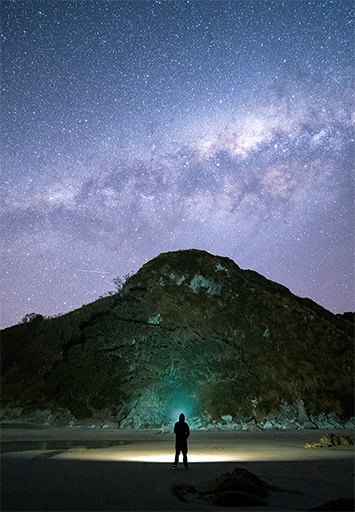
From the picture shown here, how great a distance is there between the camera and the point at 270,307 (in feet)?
151

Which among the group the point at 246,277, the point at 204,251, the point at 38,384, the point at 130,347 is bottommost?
the point at 38,384

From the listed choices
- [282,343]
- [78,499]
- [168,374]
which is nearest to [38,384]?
[168,374]

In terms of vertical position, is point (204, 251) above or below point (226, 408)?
above

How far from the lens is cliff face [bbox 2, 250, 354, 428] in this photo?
3766 cm

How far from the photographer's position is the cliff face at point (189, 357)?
37.7 meters

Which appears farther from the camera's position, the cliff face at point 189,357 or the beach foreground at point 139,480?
the cliff face at point 189,357

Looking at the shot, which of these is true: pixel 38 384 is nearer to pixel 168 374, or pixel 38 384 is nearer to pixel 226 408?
pixel 168 374

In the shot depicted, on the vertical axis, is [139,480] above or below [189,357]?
below

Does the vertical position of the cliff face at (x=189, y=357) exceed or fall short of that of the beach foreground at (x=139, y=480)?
it exceeds it

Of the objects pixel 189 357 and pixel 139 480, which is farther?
pixel 189 357

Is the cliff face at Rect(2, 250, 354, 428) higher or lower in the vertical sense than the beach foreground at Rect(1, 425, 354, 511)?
higher

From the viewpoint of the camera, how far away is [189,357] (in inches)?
1655

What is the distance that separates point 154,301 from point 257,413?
15545 mm

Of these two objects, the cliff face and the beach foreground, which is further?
the cliff face
